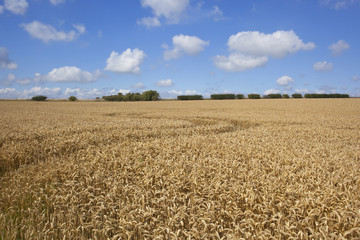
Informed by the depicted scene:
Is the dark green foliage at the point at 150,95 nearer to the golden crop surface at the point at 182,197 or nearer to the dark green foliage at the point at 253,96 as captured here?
the dark green foliage at the point at 253,96

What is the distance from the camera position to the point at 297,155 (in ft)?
25.0

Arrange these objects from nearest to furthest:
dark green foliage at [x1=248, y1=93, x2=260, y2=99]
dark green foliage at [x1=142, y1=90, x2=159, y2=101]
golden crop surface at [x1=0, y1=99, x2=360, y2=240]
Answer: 1. golden crop surface at [x1=0, y1=99, x2=360, y2=240]
2. dark green foliage at [x1=248, y1=93, x2=260, y2=99]
3. dark green foliage at [x1=142, y1=90, x2=159, y2=101]

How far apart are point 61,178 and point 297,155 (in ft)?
25.3

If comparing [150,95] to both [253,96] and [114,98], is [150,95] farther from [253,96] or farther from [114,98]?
[253,96]

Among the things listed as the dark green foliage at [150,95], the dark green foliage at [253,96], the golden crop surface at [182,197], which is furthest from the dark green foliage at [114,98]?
the golden crop surface at [182,197]

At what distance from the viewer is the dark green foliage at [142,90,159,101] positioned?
266 feet

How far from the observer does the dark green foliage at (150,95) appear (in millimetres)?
81181

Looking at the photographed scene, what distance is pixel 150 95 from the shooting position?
82438 mm

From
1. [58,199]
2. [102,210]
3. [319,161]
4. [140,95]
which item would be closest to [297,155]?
[319,161]

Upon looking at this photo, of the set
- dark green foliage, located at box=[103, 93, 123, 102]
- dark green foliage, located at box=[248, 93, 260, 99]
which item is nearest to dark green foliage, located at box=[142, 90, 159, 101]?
dark green foliage, located at box=[103, 93, 123, 102]

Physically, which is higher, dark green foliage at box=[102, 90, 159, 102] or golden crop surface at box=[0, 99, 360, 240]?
dark green foliage at box=[102, 90, 159, 102]

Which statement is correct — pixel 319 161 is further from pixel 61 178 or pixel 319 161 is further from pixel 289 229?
pixel 61 178

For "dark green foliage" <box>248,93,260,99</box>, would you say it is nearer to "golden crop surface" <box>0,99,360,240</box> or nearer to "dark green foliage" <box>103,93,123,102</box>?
"dark green foliage" <box>103,93,123,102</box>

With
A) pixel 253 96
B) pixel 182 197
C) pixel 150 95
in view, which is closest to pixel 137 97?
pixel 150 95
